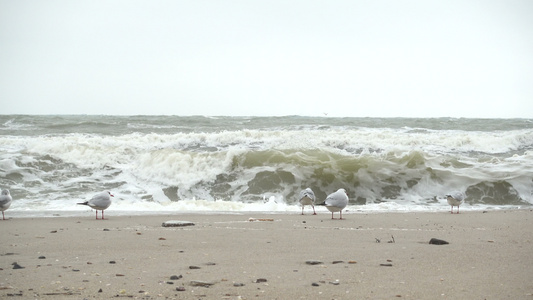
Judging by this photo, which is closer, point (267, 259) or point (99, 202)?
point (267, 259)

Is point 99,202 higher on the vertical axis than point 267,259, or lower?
lower

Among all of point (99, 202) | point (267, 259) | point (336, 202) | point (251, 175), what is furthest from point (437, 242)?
point (251, 175)

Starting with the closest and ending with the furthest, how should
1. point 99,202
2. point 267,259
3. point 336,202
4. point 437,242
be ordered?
point 267,259
point 437,242
point 336,202
point 99,202

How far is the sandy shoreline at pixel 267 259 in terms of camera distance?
3.53 m

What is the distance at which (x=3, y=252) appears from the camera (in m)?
5.18

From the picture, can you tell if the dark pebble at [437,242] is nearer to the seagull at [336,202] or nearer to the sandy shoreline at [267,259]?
the sandy shoreline at [267,259]

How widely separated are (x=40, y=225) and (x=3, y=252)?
223cm

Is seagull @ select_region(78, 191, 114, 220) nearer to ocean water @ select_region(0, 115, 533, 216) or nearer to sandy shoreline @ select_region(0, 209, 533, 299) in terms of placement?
sandy shoreline @ select_region(0, 209, 533, 299)

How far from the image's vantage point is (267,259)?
4703mm

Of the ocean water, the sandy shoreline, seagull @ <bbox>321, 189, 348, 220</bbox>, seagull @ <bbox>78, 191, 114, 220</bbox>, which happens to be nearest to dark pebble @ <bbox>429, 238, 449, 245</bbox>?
the sandy shoreline

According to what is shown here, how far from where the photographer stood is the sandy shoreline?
3533mm

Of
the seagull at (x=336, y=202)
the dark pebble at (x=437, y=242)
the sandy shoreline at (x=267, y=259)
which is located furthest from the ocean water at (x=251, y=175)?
the dark pebble at (x=437, y=242)

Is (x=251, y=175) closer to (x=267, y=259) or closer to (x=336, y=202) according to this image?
(x=336, y=202)

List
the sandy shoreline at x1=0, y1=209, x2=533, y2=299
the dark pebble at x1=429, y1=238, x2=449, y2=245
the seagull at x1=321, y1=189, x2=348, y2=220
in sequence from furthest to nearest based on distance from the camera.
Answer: the seagull at x1=321, y1=189, x2=348, y2=220, the dark pebble at x1=429, y1=238, x2=449, y2=245, the sandy shoreline at x1=0, y1=209, x2=533, y2=299
